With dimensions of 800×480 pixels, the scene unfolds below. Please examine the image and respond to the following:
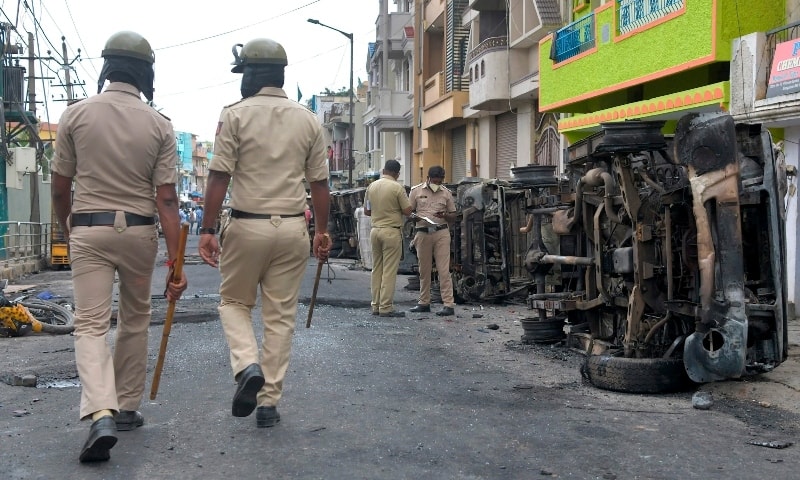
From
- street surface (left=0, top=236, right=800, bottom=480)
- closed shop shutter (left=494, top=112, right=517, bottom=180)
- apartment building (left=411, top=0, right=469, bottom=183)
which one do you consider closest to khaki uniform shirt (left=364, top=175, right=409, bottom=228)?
street surface (left=0, top=236, right=800, bottom=480)

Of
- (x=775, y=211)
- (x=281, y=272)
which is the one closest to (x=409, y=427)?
(x=281, y=272)

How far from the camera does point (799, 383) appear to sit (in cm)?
655

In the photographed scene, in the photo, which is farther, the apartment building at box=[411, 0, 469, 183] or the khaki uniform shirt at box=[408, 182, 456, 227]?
the apartment building at box=[411, 0, 469, 183]

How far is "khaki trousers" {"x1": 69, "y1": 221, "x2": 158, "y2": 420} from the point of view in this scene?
4.47 meters

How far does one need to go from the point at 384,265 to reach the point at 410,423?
6.15 m

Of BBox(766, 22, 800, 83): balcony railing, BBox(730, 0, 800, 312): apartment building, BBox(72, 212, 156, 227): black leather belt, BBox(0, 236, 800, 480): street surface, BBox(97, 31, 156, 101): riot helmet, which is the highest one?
BBox(766, 22, 800, 83): balcony railing

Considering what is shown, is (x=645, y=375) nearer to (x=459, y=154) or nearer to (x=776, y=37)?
(x=776, y=37)

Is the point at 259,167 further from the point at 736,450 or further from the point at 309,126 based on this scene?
the point at 736,450

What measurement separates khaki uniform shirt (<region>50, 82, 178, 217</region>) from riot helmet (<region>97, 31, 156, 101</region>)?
141 millimetres

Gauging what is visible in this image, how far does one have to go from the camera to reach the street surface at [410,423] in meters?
4.27

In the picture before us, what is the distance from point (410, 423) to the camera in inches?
202

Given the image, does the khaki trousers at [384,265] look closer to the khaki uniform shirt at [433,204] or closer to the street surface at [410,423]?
the khaki uniform shirt at [433,204]

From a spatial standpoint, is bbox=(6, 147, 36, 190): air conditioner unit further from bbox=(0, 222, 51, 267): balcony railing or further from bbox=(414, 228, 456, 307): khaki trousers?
bbox=(414, 228, 456, 307): khaki trousers

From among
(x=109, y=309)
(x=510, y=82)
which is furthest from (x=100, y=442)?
(x=510, y=82)
